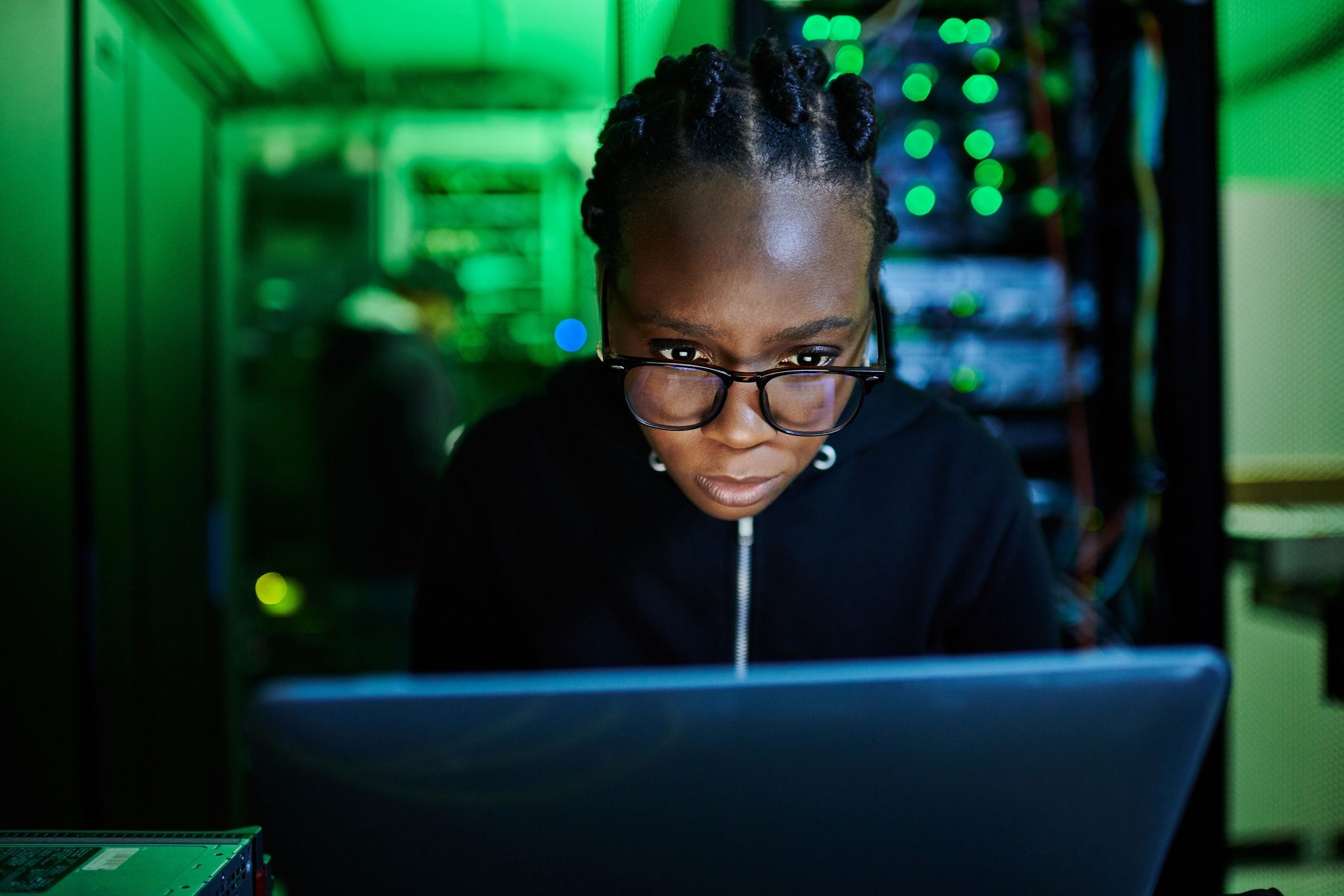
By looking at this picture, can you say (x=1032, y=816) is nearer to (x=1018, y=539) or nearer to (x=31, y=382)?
(x=1018, y=539)

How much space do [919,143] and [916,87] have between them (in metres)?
0.11

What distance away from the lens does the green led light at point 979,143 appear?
1.57m

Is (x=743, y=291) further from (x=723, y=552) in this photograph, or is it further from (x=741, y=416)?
(x=723, y=552)

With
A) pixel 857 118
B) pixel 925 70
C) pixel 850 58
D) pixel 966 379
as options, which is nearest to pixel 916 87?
pixel 925 70

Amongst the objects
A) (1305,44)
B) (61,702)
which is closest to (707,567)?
(61,702)

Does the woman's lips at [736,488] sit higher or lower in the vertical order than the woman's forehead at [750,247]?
lower

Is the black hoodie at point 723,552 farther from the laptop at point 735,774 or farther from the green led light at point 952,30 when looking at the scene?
the green led light at point 952,30

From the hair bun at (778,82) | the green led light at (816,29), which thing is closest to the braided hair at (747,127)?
the hair bun at (778,82)

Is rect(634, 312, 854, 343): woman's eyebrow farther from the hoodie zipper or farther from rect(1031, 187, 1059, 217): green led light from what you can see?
rect(1031, 187, 1059, 217): green led light

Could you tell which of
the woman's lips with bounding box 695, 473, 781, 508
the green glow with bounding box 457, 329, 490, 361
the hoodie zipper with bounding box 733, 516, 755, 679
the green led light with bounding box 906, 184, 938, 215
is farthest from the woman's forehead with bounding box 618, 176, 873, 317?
the green glow with bounding box 457, 329, 490, 361

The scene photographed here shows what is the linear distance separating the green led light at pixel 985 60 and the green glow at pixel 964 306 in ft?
1.46

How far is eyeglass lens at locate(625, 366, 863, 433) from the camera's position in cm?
72

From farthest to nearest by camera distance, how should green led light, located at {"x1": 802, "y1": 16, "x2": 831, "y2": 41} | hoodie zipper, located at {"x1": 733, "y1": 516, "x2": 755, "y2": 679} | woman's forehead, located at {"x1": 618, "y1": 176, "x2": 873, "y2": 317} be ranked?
1. green led light, located at {"x1": 802, "y1": 16, "x2": 831, "y2": 41}
2. hoodie zipper, located at {"x1": 733, "y1": 516, "x2": 755, "y2": 679}
3. woman's forehead, located at {"x1": 618, "y1": 176, "x2": 873, "y2": 317}

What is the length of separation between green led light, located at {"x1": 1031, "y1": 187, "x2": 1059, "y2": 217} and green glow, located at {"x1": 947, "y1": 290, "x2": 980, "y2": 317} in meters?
0.22
